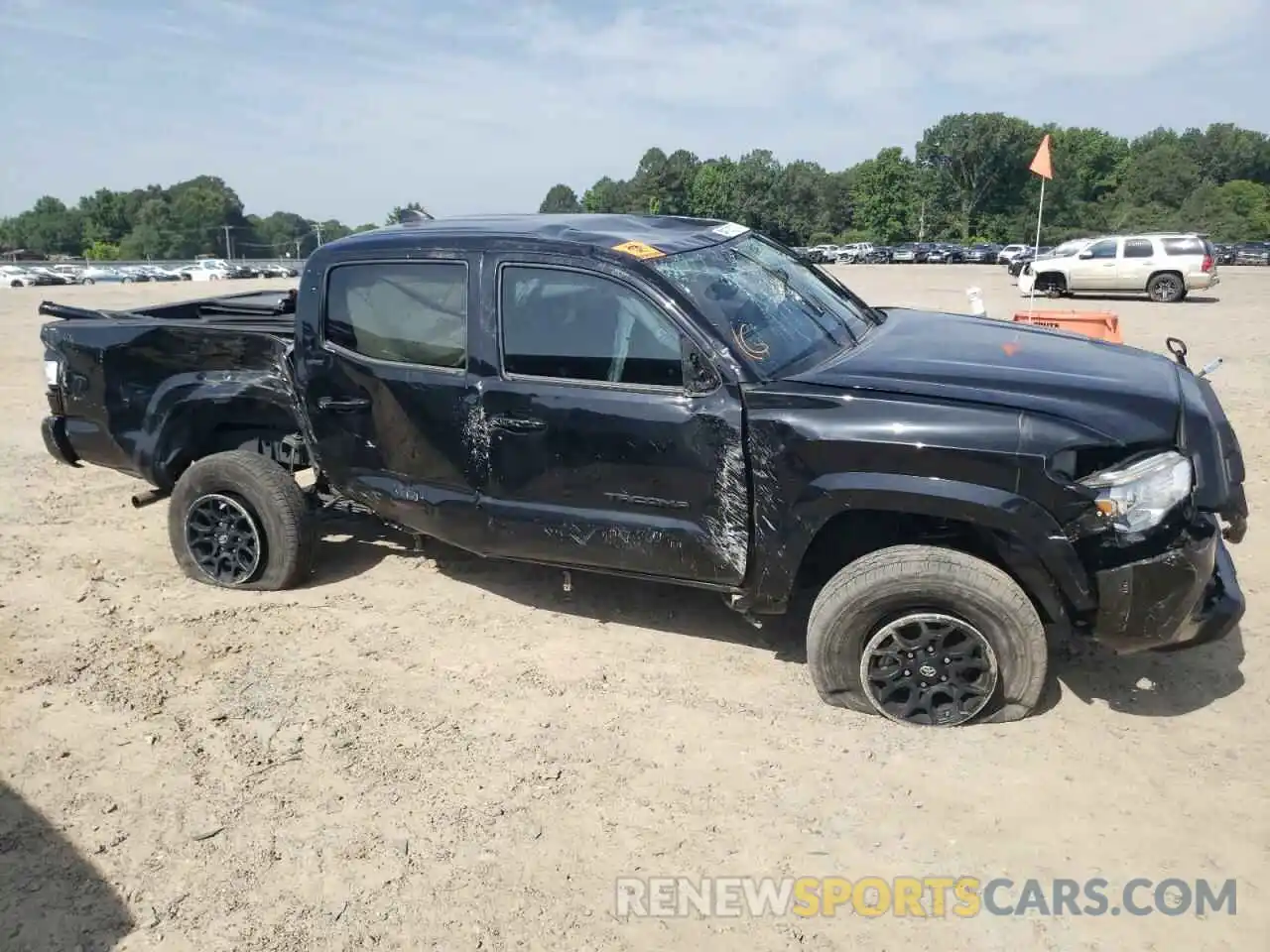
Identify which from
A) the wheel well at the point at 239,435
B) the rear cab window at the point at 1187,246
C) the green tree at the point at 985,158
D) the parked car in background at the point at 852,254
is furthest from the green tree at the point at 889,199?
the wheel well at the point at 239,435

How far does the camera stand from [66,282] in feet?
170

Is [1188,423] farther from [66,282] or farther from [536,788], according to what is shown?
[66,282]

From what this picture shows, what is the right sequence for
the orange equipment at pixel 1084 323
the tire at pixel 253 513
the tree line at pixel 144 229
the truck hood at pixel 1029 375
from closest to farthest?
the truck hood at pixel 1029 375 → the tire at pixel 253 513 → the orange equipment at pixel 1084 323 → the tree line at pixel 144 229

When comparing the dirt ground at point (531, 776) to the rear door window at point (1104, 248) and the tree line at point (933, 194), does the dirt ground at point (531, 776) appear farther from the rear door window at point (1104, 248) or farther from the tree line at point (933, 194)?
the tree line at point (933, 194)

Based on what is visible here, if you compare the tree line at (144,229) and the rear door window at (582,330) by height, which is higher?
the tree line at (144,229)

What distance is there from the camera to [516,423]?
4113 millimetres

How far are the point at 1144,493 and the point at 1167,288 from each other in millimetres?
21979

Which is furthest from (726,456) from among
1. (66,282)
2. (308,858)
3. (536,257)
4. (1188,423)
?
(66,282)

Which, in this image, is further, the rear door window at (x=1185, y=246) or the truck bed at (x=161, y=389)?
the rear door window at (x=1185, y=246)

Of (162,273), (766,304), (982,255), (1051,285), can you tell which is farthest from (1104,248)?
(162,273)

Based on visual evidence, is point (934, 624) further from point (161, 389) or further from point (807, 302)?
point (161, 389)

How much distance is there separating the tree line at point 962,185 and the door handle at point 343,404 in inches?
3118

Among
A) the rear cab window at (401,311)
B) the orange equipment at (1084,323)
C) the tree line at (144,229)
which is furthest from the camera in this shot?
the tree line at (144,229)

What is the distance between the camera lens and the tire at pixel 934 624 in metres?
3.45
